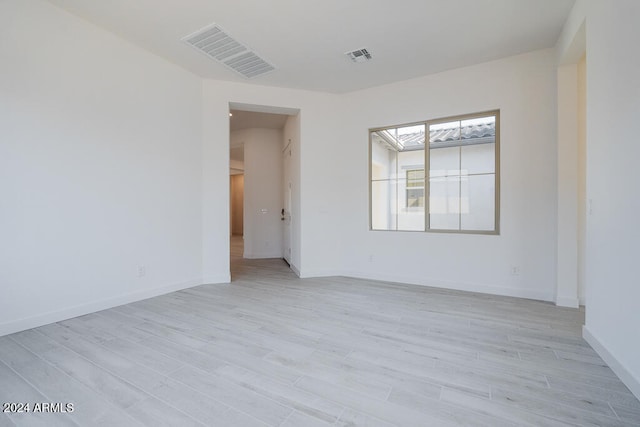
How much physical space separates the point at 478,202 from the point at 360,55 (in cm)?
258

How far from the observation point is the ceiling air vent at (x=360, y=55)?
3484mm

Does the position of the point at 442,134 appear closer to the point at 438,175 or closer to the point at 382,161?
the point at 438,175

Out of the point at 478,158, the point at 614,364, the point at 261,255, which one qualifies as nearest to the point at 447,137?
the point at 478,158

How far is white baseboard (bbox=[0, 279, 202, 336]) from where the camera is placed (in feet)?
8.05

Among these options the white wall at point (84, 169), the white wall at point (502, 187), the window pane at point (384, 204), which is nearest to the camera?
the white wall at point (84, 169)

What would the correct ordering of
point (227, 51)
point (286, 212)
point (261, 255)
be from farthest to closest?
point (261, 255) < point (286, 212) < point (227, 51)

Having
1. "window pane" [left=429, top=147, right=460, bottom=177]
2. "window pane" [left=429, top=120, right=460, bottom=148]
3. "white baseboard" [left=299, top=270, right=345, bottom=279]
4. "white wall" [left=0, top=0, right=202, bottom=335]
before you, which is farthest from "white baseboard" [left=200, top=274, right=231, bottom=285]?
"window pane" [left=429, top=120, right=460, bottom=148]

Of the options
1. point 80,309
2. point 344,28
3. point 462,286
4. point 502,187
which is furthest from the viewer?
point 462,286

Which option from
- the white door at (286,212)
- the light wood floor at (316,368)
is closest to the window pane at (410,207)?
the light wood floor at (316,368)

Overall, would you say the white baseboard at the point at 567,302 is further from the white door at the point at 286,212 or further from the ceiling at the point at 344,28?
the white door at the point at 286,212

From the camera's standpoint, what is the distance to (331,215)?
4.83m

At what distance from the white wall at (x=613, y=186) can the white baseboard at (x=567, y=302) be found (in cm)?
99

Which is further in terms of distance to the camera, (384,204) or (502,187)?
(384,204)

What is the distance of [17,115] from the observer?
2.45 meters
